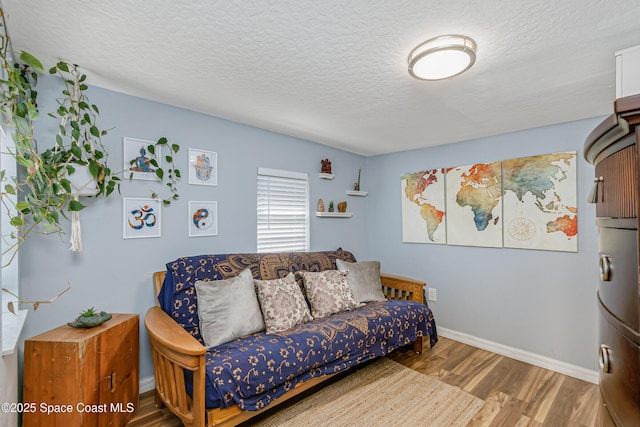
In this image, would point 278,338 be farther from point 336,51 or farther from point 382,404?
point 336,51

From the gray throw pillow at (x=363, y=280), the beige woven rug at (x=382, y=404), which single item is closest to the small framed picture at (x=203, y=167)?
the gray throw pillow at (x=363, y=280)

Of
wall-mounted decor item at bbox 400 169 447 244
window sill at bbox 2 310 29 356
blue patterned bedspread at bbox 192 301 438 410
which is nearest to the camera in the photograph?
window sill at bbox 2 310 29 356

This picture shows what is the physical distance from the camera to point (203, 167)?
103 inches

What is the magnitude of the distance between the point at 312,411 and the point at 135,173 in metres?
2.17

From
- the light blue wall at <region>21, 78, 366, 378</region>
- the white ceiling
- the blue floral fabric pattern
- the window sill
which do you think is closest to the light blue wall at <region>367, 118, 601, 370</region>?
the white ceiling

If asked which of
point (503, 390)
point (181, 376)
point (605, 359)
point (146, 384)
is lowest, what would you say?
point (503, 390)

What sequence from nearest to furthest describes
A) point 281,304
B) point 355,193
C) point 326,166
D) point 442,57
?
point 442,57, point 281,304, point 326,166, point 355,193

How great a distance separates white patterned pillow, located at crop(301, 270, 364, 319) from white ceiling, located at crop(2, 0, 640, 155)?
1491 millimetres

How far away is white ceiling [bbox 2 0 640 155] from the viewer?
51.3 inches

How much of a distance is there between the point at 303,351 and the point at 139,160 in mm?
1867

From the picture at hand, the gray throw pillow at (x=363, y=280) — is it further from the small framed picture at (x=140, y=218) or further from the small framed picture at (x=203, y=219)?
the small framed picture at (x=140, y=218)

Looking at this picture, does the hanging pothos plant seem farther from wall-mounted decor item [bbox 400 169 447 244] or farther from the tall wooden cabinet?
wall-mounted decor item [bbox 400 169 447 244]

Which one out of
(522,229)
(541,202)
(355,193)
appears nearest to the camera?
(541,202)

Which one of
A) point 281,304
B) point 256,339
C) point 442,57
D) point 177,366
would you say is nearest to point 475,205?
point 442,57
